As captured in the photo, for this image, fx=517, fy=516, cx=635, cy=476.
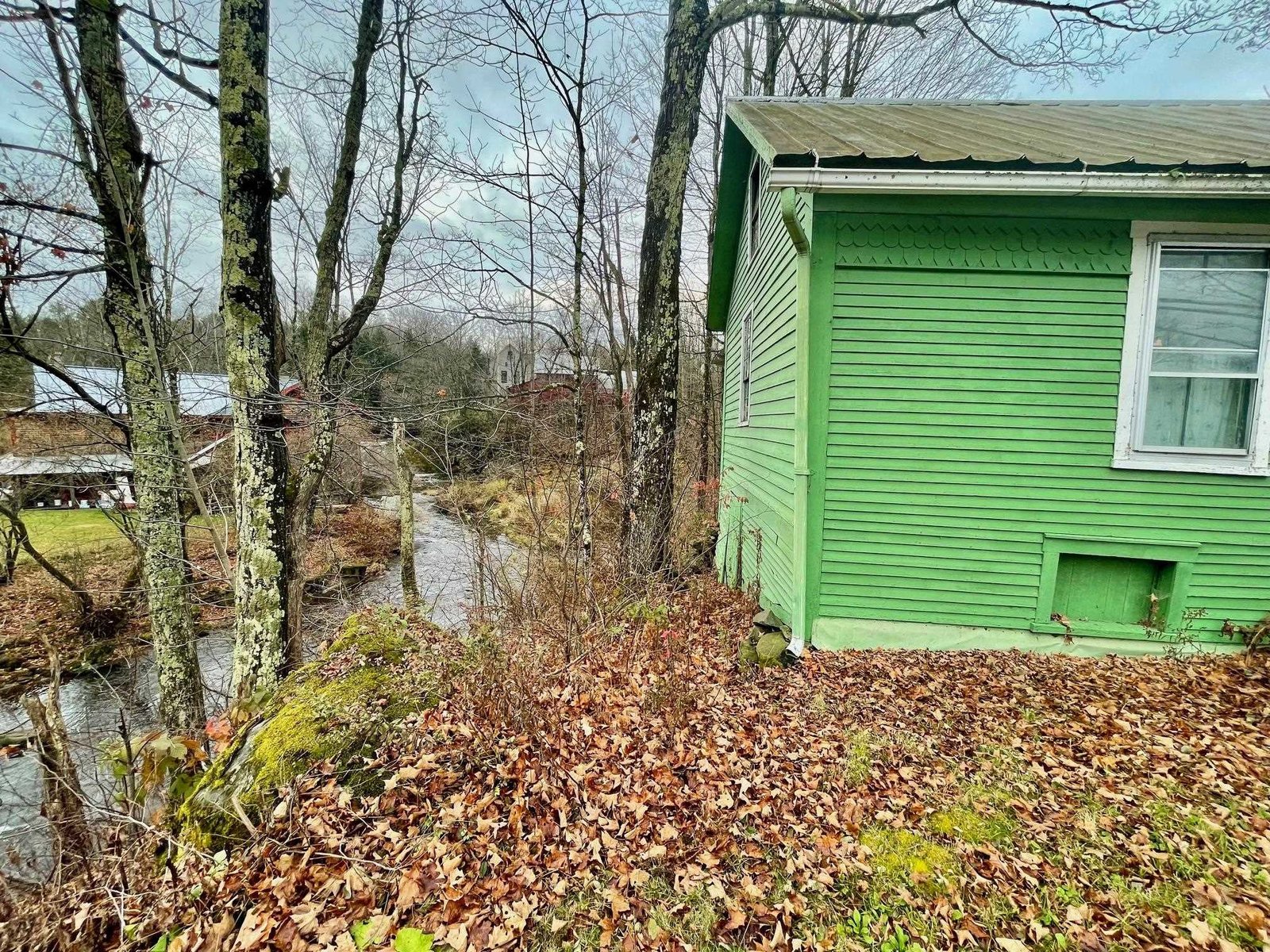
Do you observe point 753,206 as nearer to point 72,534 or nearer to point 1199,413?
point 1199,413

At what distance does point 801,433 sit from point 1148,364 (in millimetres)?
2822

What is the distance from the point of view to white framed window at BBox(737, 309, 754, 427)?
281 inches

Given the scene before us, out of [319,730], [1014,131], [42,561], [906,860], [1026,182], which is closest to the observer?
[906,860]

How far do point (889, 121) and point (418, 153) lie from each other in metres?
7.77

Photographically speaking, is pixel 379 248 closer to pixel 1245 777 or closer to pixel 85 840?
pixel 85 840

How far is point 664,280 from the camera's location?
6531 millimetres

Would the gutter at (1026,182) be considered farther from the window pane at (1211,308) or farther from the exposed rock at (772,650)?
the exposed rock at (772,650)

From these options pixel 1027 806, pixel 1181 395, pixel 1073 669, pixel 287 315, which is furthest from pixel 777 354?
pixel 287 315

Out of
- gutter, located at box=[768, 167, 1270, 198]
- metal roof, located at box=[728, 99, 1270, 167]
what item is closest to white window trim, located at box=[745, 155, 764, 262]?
metal roof, located at box=[728, 99, 1270, 167]

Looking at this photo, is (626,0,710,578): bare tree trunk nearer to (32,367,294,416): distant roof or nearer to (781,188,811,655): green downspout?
(781,188,811,655): green downspout

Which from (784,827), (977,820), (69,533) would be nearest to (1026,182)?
(977,820)

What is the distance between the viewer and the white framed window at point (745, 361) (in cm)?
712

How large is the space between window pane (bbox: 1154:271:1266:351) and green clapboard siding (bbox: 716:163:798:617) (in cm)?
295

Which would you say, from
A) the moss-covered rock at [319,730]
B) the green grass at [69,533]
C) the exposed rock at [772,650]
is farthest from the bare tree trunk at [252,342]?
the green grass at [69,533]
